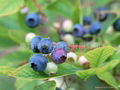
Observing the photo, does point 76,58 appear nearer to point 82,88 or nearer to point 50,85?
point 50,85

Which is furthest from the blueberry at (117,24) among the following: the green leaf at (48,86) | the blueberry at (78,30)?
the green leaf at (48,86)

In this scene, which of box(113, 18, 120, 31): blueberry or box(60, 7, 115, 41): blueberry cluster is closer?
box(60, 7, 115, 41): blueberry cluster

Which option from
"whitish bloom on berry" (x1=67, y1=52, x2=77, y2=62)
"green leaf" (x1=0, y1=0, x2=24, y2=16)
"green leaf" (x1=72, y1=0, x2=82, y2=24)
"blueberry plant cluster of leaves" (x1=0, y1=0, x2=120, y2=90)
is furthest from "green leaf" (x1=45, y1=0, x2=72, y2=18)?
"whitish bloom on berry" (x1=67, y1=52, x2=77, y2=62)

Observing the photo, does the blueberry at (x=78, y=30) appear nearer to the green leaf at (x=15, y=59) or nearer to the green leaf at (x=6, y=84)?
the green leaf at (x=15, y=59)

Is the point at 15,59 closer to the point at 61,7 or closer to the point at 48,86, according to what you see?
the point at 61,7

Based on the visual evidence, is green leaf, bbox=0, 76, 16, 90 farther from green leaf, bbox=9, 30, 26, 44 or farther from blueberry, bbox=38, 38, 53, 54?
blueberry, bbox=38, 38, 53, 54

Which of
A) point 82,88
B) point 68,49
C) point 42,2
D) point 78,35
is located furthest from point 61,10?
point 68,49

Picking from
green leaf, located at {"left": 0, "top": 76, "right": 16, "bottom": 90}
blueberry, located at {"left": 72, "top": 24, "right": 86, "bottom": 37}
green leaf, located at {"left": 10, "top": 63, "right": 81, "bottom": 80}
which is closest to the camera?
green leaf, located at {"left": 10, "top": 63, "right": 81, "bottom": 80}

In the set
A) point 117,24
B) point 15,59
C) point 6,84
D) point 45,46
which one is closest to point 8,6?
point 45,46
